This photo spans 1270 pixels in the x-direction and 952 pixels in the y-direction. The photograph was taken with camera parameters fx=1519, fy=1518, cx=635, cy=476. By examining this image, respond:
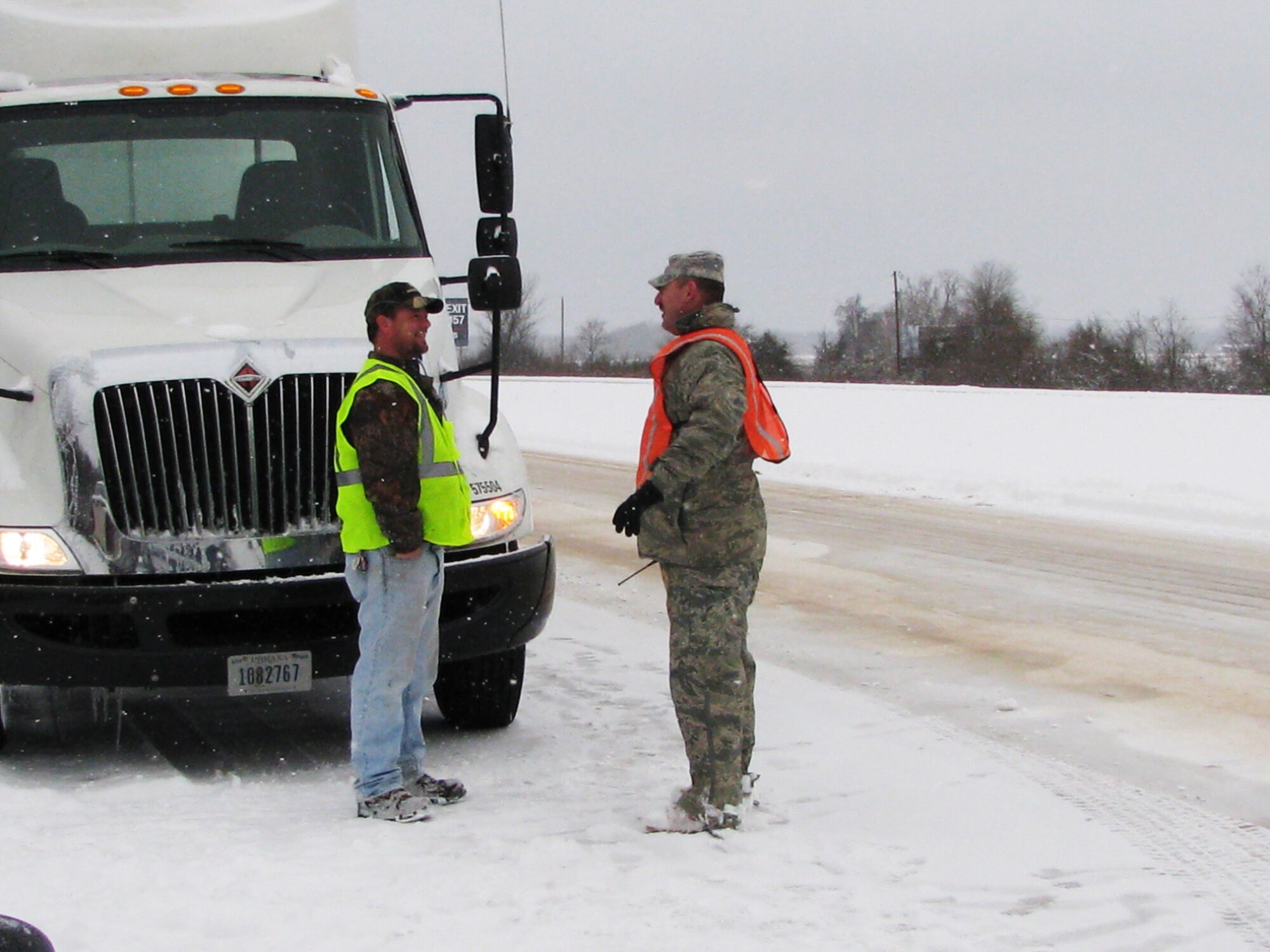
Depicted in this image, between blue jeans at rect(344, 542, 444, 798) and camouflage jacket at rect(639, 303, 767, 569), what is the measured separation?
31.3 inches

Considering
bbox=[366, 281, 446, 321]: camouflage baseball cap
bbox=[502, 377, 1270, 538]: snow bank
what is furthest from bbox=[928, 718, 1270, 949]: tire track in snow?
bbox=[502, 377, 1270, 538]: snow bank

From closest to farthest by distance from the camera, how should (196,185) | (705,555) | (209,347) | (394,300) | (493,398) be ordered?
(705,555), (394,300), (209,347), (493,398), (196,185)

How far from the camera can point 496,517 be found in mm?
5922

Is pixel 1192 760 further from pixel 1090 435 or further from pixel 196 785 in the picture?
pixel 1090 435

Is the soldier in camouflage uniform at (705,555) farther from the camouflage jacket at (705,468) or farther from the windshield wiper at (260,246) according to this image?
the windshield wiper at (260,246)

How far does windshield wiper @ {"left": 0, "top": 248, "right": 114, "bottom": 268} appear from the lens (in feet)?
21.2

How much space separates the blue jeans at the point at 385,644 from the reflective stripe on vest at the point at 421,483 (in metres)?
0.08

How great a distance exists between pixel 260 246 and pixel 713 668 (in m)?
3.01

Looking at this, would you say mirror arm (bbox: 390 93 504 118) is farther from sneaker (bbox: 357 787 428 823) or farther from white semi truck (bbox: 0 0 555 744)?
sneaker (bbox: 357 787 428 823)

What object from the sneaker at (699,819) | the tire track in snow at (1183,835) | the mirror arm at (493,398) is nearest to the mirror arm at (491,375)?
the mirror arm at (493,398)

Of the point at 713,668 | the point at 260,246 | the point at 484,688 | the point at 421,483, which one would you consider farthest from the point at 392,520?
the point at 260,246

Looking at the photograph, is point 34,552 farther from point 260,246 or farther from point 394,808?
point 260,246

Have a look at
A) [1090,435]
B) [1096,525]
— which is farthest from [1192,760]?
[1090,435]

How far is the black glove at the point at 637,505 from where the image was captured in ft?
15.8
